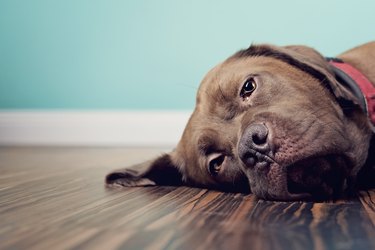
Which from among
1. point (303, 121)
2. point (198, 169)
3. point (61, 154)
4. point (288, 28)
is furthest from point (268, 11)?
point (303, 121)

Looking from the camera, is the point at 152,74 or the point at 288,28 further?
the point at 152,74

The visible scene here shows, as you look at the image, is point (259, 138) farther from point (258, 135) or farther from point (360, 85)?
point (360, 85)

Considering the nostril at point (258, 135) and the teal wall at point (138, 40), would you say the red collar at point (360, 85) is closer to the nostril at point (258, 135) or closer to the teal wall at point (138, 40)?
the nostril at point (258, 135)

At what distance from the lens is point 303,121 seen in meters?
1.71

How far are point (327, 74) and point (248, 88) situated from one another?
0.92 ft

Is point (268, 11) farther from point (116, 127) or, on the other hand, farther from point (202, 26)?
point (116, 127)

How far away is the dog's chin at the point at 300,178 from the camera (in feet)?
5.42

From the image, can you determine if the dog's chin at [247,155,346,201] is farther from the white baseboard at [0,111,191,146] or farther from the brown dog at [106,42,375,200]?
the white baseboard at [0,111,191,146]

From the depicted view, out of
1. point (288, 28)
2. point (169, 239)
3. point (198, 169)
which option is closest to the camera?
point (169, 239)

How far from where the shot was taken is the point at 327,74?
6.30ft

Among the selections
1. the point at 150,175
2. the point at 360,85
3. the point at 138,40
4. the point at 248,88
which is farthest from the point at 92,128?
the point at 360,85

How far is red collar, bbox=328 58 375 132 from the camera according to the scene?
196 cm

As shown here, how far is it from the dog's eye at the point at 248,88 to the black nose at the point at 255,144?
0.28 meters

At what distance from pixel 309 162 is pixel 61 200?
0.87 meters
